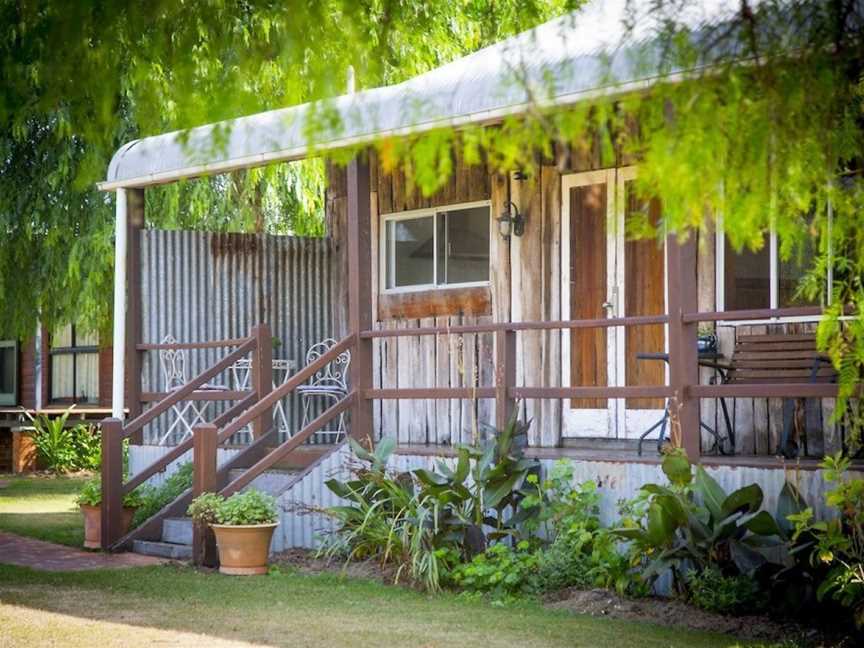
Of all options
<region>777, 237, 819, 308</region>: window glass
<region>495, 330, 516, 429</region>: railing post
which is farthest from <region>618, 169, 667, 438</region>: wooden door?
<region>495, 330, 516, 429</region>: railing post

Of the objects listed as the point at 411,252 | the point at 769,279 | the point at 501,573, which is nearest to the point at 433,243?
the point at 411,252

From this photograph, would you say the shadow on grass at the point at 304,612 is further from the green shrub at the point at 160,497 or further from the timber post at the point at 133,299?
the timber post at the point at 133,299

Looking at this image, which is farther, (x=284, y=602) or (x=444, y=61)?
(x=444, y=61)

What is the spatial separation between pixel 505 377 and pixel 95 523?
4231 mm

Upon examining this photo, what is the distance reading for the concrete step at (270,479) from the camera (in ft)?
41.2

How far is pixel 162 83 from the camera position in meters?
4.96

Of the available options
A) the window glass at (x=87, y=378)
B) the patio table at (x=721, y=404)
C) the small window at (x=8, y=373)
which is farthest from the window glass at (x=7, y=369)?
the patio table at (x=721, y=404)

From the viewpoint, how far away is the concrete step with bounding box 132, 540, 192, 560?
12.0 meters

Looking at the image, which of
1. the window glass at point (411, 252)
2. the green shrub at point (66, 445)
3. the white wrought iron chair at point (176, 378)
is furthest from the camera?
the green shrub at point (66, 445)

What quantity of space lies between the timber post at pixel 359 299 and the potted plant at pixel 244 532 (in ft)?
4.34

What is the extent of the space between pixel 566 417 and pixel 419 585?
2.83m

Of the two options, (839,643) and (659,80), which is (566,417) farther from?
(659,80)

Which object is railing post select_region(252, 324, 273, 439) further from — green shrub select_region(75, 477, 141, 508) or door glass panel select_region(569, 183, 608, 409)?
door glass panel select_region(569, 183, 608, 409)

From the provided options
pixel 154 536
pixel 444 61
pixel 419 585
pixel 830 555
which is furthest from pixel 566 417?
pixel 444 61
